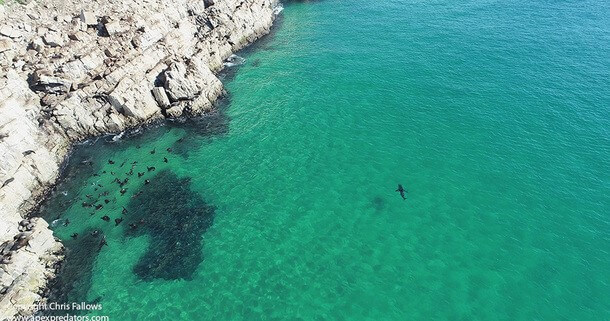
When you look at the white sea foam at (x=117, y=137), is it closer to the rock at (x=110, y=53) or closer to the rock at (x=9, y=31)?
the rock at (x=110, y=53)

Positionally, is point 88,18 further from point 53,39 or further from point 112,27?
point 53,39

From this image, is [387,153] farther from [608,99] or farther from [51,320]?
[51,320]

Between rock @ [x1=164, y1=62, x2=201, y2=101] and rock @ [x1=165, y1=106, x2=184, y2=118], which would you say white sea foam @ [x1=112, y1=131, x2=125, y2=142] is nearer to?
rock @ [x1=165, y1=106, x2=184, y2=118]

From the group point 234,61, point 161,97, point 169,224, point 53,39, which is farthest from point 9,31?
point 169,224

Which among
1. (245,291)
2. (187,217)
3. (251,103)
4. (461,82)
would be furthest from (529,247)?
(251,103)

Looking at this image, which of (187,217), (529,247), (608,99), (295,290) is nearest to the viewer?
(295,290)

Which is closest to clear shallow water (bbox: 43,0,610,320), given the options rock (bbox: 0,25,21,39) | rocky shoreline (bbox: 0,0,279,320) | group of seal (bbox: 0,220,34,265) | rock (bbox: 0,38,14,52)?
rocky shoreline (bbox: 0,0,279,320)

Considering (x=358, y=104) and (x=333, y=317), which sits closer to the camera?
(x=333, y=317)
